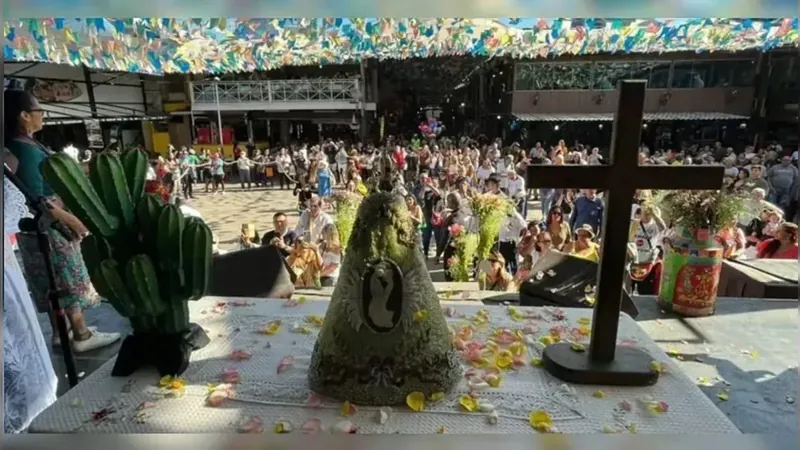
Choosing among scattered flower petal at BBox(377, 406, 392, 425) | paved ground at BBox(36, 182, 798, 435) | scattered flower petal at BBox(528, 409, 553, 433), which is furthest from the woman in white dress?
scattered flower petal at BBox(528, 409, 553, 433)

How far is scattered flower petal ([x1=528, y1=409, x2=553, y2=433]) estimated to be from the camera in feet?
4.77

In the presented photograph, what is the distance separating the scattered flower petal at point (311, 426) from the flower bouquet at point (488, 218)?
3107 mm

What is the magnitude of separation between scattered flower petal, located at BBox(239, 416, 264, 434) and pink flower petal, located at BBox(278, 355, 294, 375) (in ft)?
0.91

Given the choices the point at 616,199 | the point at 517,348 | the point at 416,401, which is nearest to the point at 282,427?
the point at 416,401

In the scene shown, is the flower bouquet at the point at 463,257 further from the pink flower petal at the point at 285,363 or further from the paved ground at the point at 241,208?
the paved ground at the point at 241,208

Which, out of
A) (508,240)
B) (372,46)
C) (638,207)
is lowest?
(508,240)

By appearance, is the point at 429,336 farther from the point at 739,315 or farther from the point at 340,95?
the point at 340,95

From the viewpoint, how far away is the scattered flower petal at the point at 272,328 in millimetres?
2109

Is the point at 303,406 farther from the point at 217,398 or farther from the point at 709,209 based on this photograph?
the point at 709,209

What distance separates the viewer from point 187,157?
12609 mm

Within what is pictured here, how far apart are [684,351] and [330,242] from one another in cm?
304

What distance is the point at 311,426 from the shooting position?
Answer: 4.72ft

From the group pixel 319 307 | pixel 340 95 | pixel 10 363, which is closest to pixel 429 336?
pixel 319 307

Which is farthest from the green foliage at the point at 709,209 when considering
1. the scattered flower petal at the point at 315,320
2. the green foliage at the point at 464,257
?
the scattered flower petal at the point at 315,320
